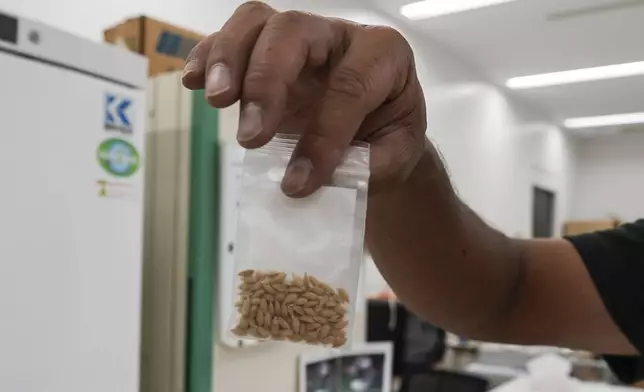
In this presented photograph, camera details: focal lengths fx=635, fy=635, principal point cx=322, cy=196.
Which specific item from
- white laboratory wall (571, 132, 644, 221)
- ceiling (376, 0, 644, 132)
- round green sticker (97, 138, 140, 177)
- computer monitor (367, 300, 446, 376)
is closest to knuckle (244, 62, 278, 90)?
round green sticker (97, 138, 140, 177)

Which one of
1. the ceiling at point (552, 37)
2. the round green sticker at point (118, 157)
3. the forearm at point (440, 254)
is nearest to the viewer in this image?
the forearm at point (440, 254)

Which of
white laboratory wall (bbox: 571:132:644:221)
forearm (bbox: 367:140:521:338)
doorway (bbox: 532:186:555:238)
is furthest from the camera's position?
doorway (bbox: 532:186:555:238)

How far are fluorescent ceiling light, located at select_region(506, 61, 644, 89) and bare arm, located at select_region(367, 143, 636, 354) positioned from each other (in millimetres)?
2234

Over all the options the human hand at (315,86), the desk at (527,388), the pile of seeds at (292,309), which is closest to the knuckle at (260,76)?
the human hand at (315,86)

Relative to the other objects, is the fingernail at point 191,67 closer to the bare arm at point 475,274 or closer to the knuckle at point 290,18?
the knuckle at point 290,18

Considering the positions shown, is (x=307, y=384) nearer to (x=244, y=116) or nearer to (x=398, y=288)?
(x=398, y=288)

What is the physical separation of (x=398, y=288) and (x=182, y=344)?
2.11 ft

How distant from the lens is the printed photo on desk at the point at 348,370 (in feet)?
4.56

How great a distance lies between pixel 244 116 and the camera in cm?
34

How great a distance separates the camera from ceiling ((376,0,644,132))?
2.97 metres

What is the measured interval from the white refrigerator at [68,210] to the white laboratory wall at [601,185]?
3.87 meters

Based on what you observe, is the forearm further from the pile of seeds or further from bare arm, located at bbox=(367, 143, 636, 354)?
the pile of seeds

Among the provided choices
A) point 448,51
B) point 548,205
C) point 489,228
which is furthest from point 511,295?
point 548,205

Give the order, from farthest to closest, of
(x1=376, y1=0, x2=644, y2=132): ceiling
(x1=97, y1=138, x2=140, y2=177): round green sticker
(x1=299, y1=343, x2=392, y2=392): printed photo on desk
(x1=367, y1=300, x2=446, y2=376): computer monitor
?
(x1=376, y1=0, x2=644, y2=132): ceiling < (x1=367, y1=300, x2=446, y2=376): computer monitor < (x1=299, y1=343, x2=392, y2=392): printed photo on desk < (x1=97, y1=138, x2=140, y2=177): round green sticker
